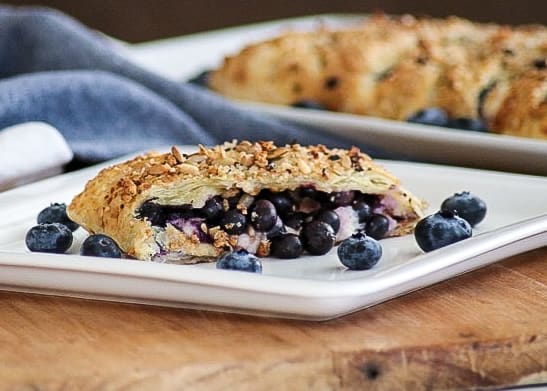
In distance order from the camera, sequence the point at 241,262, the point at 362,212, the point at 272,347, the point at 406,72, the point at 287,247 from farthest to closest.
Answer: the point at 406,72 → the point at 362,212 → the point at 287,247 → the point at 241,262 → the point at 272,347

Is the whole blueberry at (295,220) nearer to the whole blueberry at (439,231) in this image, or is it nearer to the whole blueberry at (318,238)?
the whole blueberry at (318,238)

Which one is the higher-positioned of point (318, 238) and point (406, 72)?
point (406, 72)

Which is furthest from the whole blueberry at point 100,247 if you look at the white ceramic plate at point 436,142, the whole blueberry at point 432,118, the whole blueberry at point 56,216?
the whole blueberry at point 432,118

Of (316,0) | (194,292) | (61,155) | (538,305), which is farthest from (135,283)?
(316,0)

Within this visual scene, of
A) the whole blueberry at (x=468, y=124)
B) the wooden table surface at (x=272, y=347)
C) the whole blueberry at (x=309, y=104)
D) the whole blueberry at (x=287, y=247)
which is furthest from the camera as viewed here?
the whole blueberry at (x=309, y=104)

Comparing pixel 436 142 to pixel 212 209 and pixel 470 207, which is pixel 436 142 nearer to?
pixel 470 207

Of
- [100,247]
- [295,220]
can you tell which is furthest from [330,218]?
[100,247]
